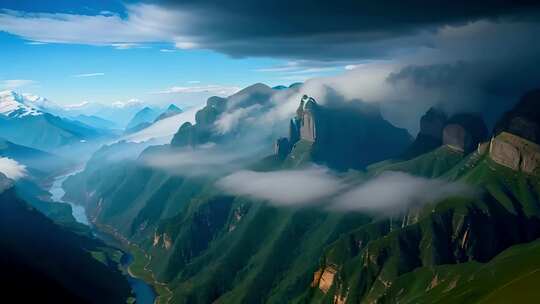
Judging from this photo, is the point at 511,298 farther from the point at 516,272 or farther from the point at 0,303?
the point at 0,303

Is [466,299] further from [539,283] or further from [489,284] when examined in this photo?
[539,283]

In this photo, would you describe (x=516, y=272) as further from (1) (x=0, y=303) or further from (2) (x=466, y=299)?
(1) (x=0, y=303)

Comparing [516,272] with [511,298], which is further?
[516,272]

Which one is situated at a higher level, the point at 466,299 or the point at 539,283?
the point at 539,283

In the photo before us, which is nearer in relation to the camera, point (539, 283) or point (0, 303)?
point (539, 283)

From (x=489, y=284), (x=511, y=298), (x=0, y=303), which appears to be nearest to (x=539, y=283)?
(x=511, y=298)

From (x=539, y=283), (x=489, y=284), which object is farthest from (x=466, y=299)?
(x=539, y=283)

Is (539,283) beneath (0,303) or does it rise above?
above

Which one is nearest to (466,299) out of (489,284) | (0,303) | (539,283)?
(489,284)
